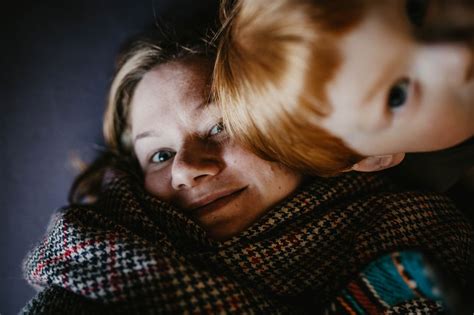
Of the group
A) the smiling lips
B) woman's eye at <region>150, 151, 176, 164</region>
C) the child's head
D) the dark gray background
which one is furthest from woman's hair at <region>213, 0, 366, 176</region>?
the dark gray background

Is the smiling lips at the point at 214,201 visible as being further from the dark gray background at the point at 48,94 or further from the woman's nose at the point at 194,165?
the dark gray background at the point at 48,94

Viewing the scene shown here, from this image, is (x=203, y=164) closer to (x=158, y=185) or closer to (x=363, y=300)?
(x=158, y=185)

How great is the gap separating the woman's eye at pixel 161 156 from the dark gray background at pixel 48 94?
0.89 ft

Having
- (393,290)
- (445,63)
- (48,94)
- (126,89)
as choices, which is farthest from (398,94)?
(48,94)

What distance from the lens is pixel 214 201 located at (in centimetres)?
91

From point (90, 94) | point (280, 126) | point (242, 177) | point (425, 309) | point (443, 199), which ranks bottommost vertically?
point (425, 309)

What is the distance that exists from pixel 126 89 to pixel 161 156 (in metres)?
0.24

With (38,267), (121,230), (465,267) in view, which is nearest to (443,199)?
(465,267)

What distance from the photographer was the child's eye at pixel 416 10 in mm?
653

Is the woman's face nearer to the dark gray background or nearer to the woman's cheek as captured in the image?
the woman's cheek

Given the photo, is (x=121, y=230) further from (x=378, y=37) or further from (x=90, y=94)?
(x=378, y=37)

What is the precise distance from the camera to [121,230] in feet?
2.90

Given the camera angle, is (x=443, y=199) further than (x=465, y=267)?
Yes

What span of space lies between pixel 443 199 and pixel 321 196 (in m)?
0.28
